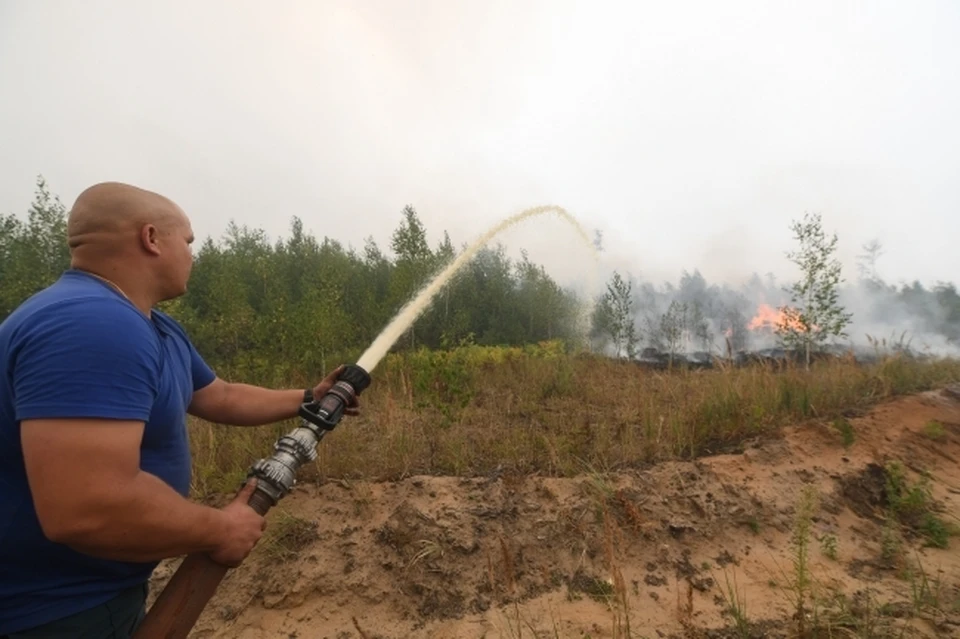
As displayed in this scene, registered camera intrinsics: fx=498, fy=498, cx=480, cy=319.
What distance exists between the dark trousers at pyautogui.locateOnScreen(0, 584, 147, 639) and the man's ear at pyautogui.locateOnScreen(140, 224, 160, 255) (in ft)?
3.50

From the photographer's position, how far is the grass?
4.70m

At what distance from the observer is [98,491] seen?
44.7 inches

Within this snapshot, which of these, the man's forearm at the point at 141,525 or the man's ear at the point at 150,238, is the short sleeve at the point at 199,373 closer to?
the man's ear at the point at 150,238

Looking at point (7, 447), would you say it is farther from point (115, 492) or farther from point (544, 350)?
point (544, 350)

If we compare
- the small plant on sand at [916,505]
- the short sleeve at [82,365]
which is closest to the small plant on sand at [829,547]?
the small plant on sand at [916,505]

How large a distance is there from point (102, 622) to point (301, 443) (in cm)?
74

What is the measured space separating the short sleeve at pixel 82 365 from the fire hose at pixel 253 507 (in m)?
0.44

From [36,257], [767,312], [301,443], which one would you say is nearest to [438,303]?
[36,257]

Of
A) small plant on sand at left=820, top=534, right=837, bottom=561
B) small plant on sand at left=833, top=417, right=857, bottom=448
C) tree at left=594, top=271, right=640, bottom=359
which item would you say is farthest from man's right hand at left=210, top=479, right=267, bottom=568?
tree at left=594, top=271, right=640, bottom=359

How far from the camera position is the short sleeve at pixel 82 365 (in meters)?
1.15

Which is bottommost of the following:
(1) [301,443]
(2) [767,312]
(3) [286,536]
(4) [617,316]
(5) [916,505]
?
(3) [286,536]

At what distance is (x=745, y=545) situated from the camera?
163 inches

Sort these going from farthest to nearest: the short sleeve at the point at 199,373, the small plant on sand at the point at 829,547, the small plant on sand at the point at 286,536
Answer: the small plant on sand at the point at 829,547, the small plant on sand at the point at 286,536, the short sleeve at the point at 199,373

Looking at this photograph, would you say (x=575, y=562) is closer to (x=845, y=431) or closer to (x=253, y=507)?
(x=253, y=507)
